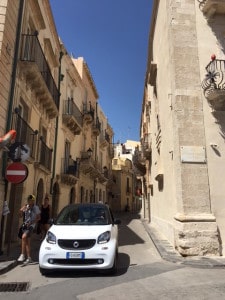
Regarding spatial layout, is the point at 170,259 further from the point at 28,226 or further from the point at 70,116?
the point at 70,116

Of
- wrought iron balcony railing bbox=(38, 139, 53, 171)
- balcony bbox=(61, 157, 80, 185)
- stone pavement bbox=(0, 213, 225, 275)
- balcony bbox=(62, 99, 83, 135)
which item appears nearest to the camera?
stone pavement bbox=(0, 213, 225, 275)

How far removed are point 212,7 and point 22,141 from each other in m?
8.03

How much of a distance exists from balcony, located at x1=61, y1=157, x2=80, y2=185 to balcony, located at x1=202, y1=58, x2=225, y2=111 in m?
11.0

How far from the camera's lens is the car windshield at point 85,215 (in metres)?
7.30

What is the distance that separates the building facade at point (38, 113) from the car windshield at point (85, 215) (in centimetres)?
139

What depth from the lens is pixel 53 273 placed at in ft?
21.3

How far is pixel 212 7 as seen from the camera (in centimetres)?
983

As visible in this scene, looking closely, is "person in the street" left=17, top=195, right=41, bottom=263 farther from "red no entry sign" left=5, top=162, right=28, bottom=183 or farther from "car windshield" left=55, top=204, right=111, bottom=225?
"car windshield" left=55, top=204, right=111, bottom=225

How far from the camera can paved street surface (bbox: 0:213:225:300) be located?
4922mm

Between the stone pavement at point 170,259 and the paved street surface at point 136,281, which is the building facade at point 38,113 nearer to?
the stone pavement at point 170,259

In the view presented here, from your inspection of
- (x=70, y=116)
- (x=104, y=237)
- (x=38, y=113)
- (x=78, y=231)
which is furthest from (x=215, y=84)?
(x=70, y=116)

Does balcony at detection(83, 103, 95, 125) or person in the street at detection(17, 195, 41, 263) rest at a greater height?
balcony at detection(83, 103, 95, 125)

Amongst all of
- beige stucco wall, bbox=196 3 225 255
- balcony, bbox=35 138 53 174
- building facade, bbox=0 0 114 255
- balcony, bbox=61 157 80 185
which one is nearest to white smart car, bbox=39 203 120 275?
building facade, bbox=0 0 114 255

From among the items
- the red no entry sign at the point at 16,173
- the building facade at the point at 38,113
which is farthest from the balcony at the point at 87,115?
the red no entry sign at the point at 16,173
